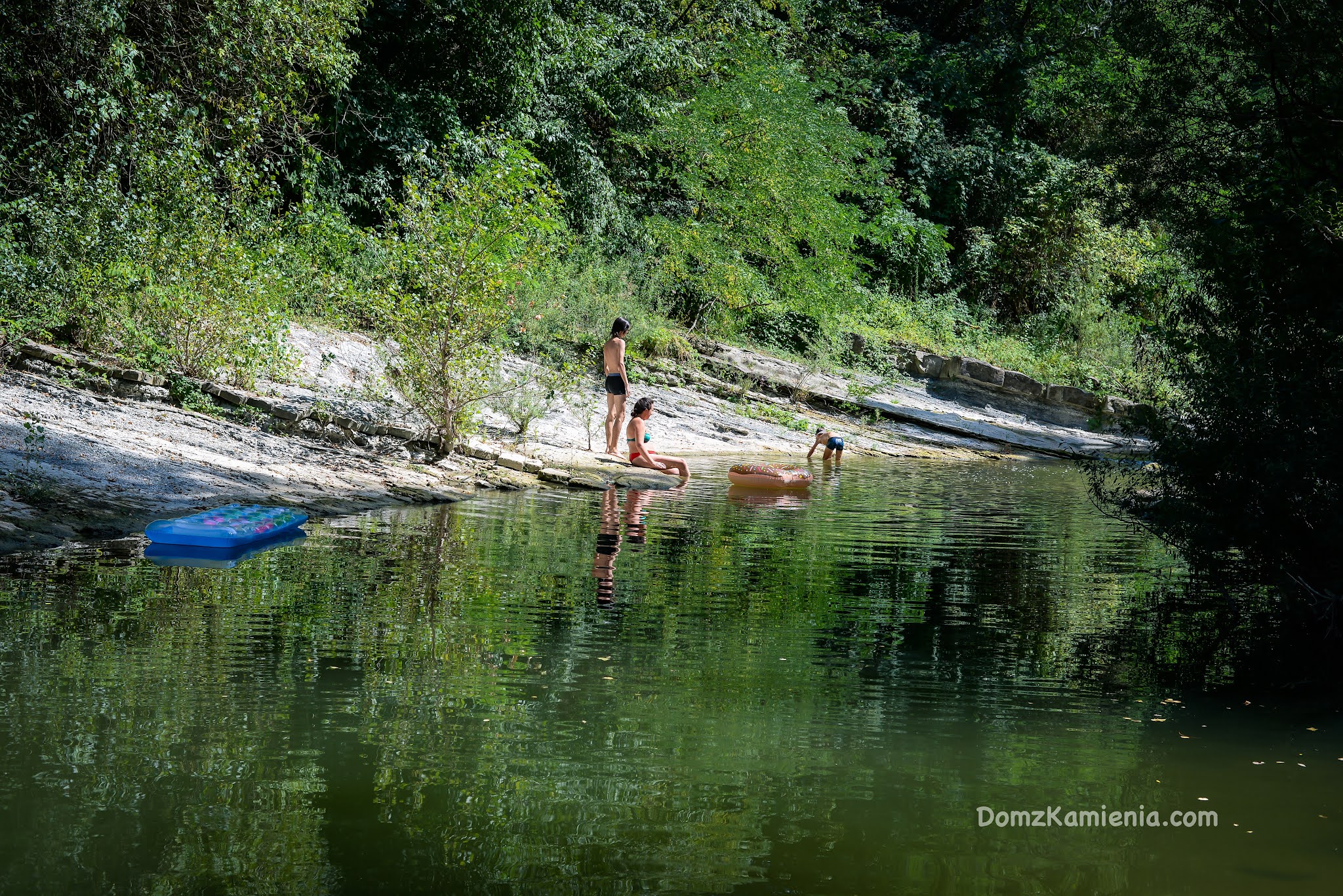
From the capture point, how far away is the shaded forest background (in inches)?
310

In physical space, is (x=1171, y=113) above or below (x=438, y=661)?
above

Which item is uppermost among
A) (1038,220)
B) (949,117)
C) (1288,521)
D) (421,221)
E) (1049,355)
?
(949,117)

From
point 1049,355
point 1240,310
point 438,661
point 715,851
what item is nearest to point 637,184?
point 1049,355

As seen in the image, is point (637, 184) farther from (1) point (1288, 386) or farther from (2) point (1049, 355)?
(1) point (1288, 386)

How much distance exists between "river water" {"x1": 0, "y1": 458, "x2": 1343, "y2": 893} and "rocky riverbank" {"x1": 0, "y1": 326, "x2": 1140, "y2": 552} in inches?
58.2

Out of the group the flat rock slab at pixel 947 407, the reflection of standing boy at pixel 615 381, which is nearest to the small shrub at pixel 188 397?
the reflection of standing boy at pixel 615 381

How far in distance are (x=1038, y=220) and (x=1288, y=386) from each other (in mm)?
31176

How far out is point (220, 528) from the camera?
822cm

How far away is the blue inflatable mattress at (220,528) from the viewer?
8.17 metres

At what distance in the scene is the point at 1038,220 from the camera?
36.7 meters

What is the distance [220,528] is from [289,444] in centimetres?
411

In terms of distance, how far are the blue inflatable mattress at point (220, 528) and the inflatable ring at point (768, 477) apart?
653 cm

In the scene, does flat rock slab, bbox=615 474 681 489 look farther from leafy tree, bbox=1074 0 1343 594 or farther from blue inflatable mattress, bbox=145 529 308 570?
leafy tree, bbox=1074 0 1343 594

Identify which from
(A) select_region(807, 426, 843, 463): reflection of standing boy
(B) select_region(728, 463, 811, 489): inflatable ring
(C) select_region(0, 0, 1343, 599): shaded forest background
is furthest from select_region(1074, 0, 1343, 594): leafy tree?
(A) select_region(807, 426, 843, 463): reflection of standing boy
